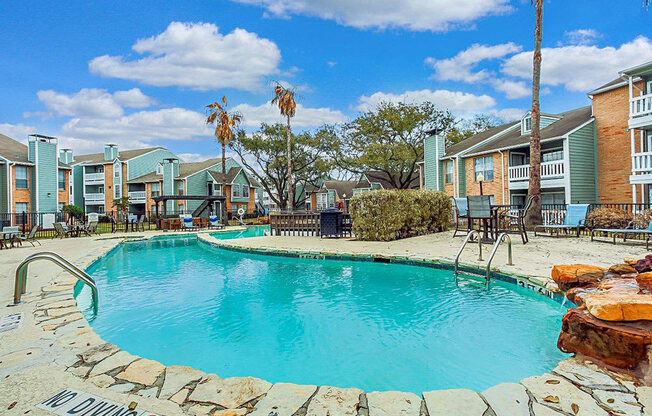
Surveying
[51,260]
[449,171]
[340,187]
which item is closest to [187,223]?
[449,171]

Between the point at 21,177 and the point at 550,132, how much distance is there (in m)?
34.6

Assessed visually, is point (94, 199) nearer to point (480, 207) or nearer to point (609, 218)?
point (480, 207)

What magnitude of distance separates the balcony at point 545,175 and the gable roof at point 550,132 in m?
1.39

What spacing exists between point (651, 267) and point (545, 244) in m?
5.44

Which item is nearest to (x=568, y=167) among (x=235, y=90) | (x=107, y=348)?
(x=107, y=348)

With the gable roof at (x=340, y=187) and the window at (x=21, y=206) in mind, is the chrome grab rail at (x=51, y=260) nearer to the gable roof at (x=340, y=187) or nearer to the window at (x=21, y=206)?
the window at (x=21, y=206)

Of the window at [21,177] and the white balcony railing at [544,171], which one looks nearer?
the white balcony railing at [544,171]

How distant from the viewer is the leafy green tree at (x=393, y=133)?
2978cm

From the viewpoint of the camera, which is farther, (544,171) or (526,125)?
(526,125)

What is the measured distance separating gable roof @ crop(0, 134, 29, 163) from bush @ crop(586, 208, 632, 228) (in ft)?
108

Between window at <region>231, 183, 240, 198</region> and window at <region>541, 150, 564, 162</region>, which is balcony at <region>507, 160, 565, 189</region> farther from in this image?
window at <region>231, 183, 240, 198</region>

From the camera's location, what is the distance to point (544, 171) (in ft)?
62.7

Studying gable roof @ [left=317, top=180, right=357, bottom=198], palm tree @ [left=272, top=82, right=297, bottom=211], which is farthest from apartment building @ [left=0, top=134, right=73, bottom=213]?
gable roof @ [left=317, top=180, right=357, bottom=198]

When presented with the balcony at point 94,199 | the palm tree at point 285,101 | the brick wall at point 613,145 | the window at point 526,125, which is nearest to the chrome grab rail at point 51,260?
the brick wall at point 613,145
